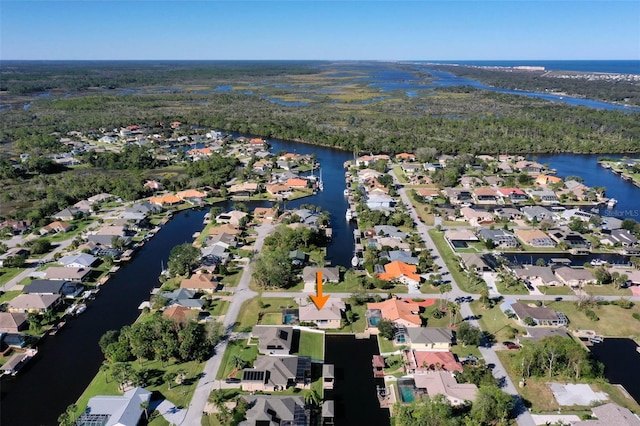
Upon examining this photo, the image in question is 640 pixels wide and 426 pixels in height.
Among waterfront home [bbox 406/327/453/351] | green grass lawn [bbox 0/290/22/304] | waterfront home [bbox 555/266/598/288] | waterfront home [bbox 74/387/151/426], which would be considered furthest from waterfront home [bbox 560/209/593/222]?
green grass lawn [bbox 0/290/22/304]

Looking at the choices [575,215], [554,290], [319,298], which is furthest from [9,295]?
[575,215]

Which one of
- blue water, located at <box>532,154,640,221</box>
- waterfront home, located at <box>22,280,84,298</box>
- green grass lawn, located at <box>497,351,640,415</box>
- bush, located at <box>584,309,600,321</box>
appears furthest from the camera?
blue water, located at <box>532,154,640,221</box>

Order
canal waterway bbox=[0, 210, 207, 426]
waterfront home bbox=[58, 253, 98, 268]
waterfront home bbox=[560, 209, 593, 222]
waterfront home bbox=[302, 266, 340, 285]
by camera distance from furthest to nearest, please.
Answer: waterfront home bbox=[560, 209, 593, 222]
waterfront home bbox=[58, 253, 98, 268]
waterfront home bbox=[302, 266, 340, 285]
canal waterway bbox=[0, 210, 207, 426]

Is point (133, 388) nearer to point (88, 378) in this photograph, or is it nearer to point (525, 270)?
A: point (88, 378)

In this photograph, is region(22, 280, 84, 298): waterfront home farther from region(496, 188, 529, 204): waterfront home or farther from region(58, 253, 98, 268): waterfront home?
region(496, 188, 529, 204): waterfront home

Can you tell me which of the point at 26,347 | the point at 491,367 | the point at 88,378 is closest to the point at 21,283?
the point at 26,347

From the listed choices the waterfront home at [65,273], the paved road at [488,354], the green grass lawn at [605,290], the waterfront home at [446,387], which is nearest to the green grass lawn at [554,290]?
the green grass lawn at [605,290]
